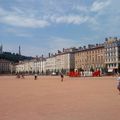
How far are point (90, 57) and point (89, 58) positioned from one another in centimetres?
104

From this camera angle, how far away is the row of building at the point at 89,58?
400 feet

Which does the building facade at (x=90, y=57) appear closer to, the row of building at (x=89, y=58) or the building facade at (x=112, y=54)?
the row of building at (x=89, y=58)

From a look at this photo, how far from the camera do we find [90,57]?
142m

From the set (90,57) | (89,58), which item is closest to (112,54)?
(90,57)

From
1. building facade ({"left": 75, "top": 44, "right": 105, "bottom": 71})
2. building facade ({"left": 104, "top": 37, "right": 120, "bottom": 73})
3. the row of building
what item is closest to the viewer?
building facade ({"left": 104, "top": 37, "right": 120, "bottom": 73})

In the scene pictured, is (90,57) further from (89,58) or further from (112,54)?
(112,54)

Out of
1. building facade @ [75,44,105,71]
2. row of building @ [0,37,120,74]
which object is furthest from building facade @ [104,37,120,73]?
building facade @ [75,44,105,71]

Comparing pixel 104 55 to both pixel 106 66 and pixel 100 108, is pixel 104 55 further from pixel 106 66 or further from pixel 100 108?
pixel 100 108

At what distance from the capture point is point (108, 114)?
11812 mm

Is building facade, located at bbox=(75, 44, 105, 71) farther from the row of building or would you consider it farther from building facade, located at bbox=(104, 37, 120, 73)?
building facade, located at bbox=(104, 37, 120, 73)

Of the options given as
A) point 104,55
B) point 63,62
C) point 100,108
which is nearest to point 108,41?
point 104,55

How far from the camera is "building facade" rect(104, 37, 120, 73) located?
119750 millimetres

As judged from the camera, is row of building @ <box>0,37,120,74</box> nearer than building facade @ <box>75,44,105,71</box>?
Yes

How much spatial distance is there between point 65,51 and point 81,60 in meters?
19.8
